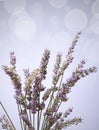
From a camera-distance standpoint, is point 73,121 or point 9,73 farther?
point 73,121

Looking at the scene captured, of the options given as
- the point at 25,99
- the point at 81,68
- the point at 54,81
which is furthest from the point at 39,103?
the point at 81,68

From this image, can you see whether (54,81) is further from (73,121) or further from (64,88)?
(73,121)

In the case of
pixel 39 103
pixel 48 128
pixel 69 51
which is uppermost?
pixel 69 51

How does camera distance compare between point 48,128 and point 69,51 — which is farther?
point 69,51

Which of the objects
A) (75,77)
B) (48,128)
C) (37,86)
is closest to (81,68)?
(75,77)

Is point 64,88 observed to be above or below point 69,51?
below

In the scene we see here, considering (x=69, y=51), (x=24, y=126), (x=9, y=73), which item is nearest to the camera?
(x=9, y=73)

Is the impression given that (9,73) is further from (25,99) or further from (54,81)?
(54,81)

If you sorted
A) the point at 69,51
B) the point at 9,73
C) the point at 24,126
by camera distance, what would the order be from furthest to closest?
the point at 69,51
the point at 24,126
the point at 9,73

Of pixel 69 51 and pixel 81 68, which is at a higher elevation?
pixel 69 51
